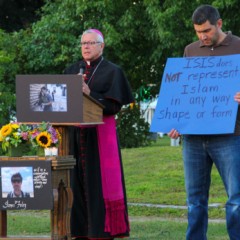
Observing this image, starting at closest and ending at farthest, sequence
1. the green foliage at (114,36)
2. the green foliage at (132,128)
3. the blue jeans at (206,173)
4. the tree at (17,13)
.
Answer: the blue jeans at (206,173), the green foliage at (114,36), the green foliage at (132,128), the tree at (17,13)

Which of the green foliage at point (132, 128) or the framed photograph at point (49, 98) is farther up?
the green foliage at point (132, 128)

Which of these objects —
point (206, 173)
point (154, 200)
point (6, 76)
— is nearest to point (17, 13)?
point (6, 76)

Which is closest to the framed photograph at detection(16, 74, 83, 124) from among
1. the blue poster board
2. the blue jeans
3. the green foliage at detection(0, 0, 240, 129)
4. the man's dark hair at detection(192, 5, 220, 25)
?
the blue poster board

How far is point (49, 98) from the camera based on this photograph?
24.5 ft

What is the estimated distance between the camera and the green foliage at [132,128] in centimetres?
2766

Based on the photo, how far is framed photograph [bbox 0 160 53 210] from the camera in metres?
7.38

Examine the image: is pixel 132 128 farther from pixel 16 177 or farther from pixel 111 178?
pixel 16 177

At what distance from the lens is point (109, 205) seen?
8.26 metres

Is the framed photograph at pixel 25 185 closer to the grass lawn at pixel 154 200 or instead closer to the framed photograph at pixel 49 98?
the framed photograph at pixel 49 98

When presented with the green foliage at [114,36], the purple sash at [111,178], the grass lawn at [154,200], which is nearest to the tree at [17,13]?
the green foliage at [114,36]

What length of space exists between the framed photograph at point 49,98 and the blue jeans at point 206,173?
3.24 feet

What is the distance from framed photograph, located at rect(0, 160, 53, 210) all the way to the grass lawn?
1.78m

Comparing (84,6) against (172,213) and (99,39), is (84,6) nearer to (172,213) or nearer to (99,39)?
(172,213)

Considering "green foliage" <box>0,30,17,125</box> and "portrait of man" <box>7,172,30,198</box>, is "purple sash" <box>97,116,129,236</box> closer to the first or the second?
"portrait of man" <box>7,172,30,198</box>
